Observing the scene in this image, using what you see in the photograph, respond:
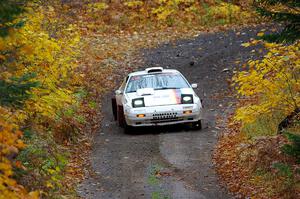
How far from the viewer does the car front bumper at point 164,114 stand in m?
16.4

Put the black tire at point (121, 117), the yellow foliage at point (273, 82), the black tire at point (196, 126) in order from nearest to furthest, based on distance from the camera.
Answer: the yellow foliage at point (273, 82)
the black tire at point (196, 126)
the black tire at point (121, 117)

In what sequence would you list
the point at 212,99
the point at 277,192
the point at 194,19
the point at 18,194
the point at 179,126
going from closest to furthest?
the point at 18,194 < the point at 277,192 < the point at 179,126 < the point at 212,99 < the point at 194,19

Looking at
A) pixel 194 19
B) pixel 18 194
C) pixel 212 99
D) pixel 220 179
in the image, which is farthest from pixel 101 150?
pixel 194 19

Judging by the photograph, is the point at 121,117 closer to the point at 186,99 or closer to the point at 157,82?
the point at 157,82

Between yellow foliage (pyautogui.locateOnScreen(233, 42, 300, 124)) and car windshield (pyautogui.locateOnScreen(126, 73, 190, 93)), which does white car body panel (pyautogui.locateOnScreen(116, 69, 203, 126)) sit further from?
yellow foliage (pyautogui.locateOnScreen(233, 42, 300, 124))

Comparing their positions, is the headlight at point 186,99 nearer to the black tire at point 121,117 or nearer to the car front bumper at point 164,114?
the car front bumper at point 164,114

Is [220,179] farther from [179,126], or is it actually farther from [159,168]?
[179,126]

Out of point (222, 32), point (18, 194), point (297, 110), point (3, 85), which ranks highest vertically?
point (3, 85)

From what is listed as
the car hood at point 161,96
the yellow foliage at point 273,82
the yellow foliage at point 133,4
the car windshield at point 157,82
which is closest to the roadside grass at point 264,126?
the yellow foliage at point 273,82

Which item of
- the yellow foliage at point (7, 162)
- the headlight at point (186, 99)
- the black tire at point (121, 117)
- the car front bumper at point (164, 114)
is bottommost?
the black tire at point (121, 117)

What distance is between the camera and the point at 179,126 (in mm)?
17625

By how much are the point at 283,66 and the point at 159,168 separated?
3.42 metres

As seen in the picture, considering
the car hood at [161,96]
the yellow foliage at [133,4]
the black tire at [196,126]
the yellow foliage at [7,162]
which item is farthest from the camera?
the yellow foliage at [133,4]

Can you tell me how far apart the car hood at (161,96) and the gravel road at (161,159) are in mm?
853
